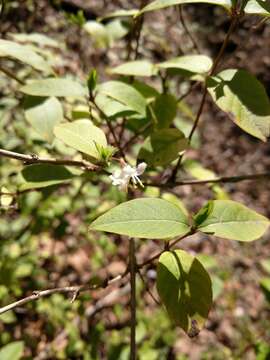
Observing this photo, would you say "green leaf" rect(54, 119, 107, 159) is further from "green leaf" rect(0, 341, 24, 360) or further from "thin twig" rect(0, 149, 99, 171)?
"green leaf" rect(0, 341, 24, 360)

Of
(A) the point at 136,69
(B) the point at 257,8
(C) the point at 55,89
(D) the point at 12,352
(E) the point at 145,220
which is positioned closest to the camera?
(E) the point at 145,220

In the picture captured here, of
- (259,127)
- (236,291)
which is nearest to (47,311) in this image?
(236,291)

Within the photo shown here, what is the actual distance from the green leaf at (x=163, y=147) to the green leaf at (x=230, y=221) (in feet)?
1.04

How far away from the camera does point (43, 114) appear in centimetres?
136

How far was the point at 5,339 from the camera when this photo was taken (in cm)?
215

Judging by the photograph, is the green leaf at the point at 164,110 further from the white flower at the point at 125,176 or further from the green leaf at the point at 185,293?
the green leaf at the point at 185,293

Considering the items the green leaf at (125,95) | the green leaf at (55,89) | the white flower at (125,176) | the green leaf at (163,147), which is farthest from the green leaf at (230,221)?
the green leaf at (55,89)

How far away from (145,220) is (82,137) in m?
0.32

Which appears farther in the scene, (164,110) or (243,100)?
(164,110)

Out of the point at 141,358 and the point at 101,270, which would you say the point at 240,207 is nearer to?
the point at 141,358

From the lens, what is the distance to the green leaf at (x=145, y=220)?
0.88 meters

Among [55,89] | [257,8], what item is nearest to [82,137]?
[55,89]

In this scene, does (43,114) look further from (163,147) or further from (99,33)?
(99,33)

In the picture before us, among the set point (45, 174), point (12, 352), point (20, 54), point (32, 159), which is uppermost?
point (20, 54)
